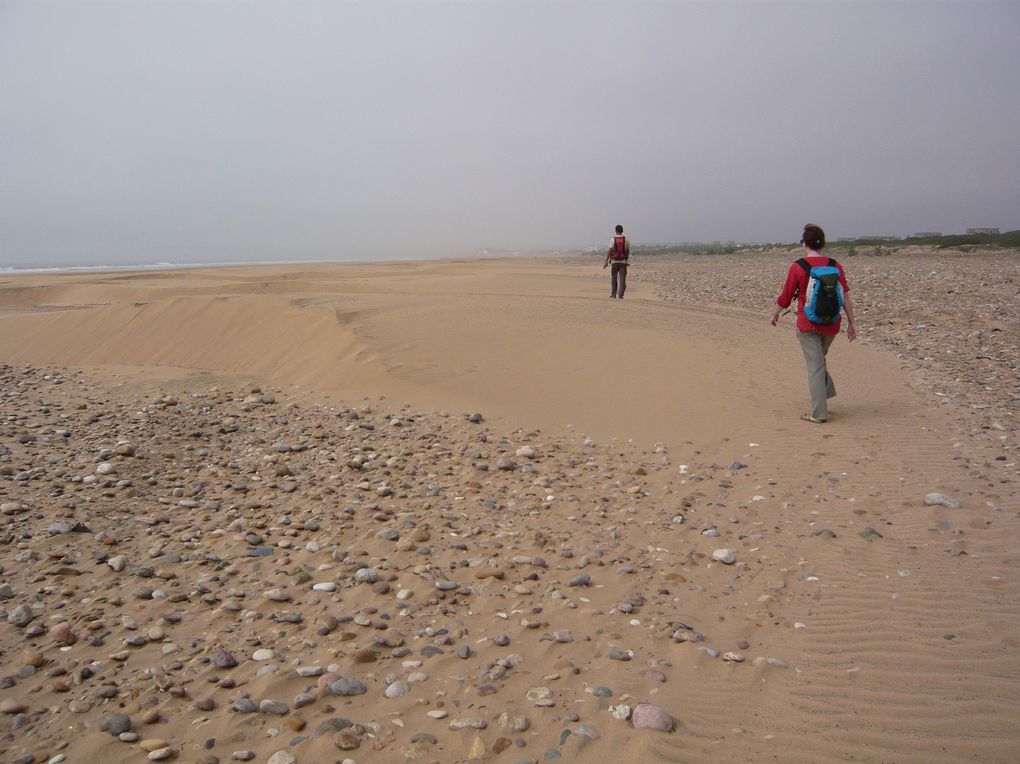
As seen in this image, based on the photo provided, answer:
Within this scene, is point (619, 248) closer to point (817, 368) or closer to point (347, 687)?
point (817, 368)

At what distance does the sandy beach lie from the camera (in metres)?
2.61

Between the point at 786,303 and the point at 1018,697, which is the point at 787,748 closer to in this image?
the point at 1018,697

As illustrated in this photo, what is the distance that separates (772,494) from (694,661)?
241cm

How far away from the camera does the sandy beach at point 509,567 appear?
261cm

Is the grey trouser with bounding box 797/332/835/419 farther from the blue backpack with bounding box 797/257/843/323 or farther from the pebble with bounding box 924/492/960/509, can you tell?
the pebble with bounding box 924/492/960/509

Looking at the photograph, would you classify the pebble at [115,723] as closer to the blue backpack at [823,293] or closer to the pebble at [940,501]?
the pebble at [940,501]

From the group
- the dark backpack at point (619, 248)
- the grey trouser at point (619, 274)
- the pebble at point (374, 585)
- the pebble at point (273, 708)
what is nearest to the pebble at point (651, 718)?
the pebble at point (374, 585)

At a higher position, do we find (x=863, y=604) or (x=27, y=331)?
(x=27, y=331)

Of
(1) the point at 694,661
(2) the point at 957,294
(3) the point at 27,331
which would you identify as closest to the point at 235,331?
(3) the point at 27,331

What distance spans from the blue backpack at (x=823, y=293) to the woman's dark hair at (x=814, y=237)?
21cm

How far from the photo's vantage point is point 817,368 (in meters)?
6.81

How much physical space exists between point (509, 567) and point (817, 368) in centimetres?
459

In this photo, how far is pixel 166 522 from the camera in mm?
4641

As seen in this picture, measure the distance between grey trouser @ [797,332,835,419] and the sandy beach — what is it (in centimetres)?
25
